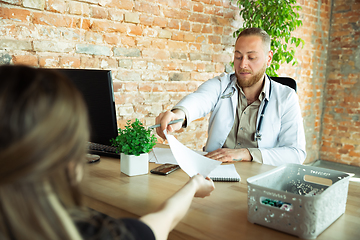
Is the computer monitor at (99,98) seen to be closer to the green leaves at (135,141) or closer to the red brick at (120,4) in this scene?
the green leaves at (135,141)

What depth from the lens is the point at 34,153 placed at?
1.50ft

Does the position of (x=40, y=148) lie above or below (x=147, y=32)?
below

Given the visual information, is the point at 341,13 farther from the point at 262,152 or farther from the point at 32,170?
the point at 32,170

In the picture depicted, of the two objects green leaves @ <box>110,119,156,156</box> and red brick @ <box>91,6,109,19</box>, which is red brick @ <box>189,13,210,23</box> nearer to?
red brick @ <box>91,6,109,19</box>

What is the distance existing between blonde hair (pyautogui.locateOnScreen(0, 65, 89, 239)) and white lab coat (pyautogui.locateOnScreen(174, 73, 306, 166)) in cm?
131

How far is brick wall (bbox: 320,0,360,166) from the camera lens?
4238 millimetres

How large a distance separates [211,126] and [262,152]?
568 mm

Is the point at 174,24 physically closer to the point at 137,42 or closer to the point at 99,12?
the point at 137,42

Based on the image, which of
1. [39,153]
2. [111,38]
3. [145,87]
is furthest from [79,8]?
[39,153]

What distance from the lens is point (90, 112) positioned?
57.0 inches

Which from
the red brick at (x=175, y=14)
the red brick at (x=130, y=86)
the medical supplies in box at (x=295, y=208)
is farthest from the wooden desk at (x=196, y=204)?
the red brick at (x=175, y=14)

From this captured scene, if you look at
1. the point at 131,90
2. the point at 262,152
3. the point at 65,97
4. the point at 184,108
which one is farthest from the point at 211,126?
the point at 65,97

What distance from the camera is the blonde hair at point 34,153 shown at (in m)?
0.45

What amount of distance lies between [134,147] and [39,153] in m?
0.81
